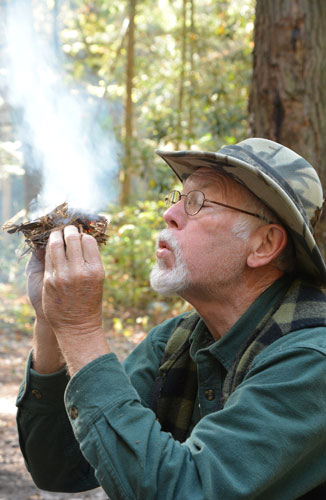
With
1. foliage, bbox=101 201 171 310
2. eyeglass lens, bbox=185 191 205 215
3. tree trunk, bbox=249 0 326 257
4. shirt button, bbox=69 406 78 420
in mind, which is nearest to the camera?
shirt button, bbox=69 406 78 420

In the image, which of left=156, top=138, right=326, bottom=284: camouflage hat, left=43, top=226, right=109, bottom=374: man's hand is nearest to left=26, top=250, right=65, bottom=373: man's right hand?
left=43, top=226, right=109, bottom=374: man's hand

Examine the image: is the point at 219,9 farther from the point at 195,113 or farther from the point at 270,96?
the point at 270,96

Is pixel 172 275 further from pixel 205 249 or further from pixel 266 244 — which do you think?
pixel 266 244

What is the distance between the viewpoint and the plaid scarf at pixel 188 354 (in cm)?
200

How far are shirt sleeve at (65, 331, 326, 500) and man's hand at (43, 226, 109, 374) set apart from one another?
109 millimetres

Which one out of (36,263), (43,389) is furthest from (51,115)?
(43,389)

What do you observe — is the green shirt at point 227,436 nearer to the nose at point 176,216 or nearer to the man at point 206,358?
the man at point 206,358

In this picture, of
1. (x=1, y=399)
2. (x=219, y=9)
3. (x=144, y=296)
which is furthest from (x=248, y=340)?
(x=219, y=9)

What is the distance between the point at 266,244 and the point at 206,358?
0.53m

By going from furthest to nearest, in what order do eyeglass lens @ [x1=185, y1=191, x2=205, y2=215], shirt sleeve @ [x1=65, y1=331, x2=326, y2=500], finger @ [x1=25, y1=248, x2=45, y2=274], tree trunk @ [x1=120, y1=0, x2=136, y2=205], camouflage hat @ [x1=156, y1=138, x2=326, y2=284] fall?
1. tree trunk @ [x1=120, y1=0, x2=136, y2=205]
2. finger @ [x1=25, y1=248, x2=45, y2=274]
3. eyeglass lens @ [x1=185, y1=191, x2=205, y2=215]
4. camouflage hat @ [x1=156, y1=138, x2=326, y2=284]
5. shirt sleeve @ [x1=65, y1=331, x2=326, y2=500]

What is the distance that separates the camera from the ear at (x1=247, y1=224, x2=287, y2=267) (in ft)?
7.40

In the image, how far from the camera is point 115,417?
1717mm

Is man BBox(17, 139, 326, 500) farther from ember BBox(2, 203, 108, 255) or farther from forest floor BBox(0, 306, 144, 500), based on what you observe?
forest floor BBox(0, 306, 144, 500)

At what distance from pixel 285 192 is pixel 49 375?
1229 millimetres
